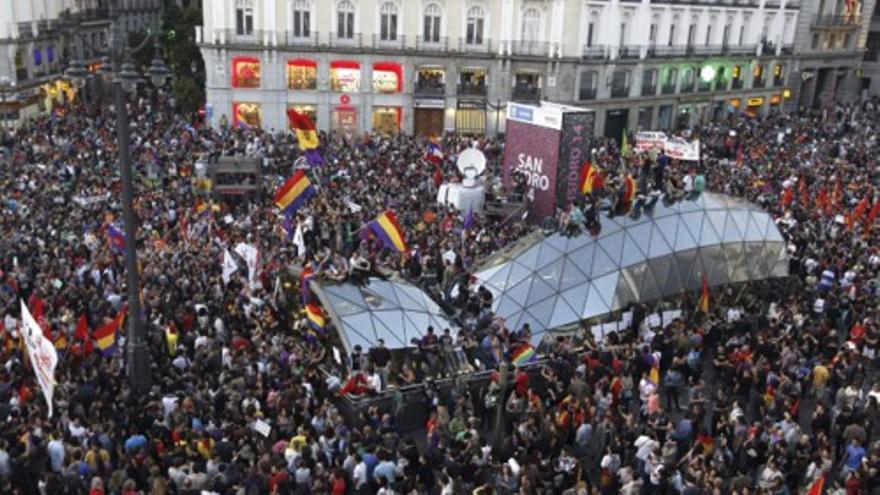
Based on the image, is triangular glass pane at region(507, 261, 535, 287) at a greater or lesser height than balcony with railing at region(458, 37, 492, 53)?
lesser

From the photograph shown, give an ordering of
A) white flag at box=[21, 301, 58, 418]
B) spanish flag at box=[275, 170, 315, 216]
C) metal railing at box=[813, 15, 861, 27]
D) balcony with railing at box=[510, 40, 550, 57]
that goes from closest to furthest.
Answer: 1. white flag at box=[21, 301, 58, 418]
2. spanish flag at box=[275, 170, 315, 216]
3. balcony with railing at box=[510, 40, 550, 57]
4. metal railing at box=[813, 15, 861, 27]

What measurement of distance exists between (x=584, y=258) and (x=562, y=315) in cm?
185

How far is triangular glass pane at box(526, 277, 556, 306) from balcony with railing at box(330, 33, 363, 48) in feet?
96.5

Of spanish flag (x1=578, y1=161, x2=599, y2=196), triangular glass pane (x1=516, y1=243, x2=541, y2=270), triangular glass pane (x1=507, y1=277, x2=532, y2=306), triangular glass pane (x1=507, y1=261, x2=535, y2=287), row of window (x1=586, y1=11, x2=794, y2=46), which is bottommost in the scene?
triangular glass pane (x1=507, y1=277, x2=532, y2=306)

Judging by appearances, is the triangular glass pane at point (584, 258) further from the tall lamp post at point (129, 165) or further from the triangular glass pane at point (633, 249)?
the tall lamp post at point (129, 165)

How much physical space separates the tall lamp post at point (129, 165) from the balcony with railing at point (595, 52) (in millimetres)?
35850

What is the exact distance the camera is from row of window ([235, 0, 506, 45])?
44.8 metres

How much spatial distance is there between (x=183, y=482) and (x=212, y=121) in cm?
3705

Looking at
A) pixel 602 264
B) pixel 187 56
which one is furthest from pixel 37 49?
pixel 602 264

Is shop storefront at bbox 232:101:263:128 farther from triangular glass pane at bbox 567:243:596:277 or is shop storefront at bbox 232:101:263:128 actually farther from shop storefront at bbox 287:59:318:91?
triangular glass pane at bbox 567:243:596:277

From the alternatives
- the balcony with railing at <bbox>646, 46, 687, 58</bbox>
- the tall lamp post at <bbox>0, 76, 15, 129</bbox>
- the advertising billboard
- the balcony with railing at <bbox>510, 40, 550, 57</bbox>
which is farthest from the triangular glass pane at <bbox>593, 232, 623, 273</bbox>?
the tall lamp post at <bbox>0, 76, 15, 129</bbox>

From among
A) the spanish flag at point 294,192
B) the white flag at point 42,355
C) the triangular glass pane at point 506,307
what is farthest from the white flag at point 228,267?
the white flag at point 42,355

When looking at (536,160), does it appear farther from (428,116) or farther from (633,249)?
(428,116)

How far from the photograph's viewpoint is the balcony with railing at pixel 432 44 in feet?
151
